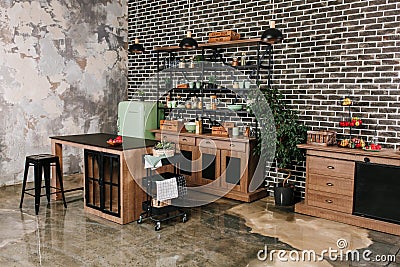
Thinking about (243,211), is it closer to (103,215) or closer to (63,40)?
(103,215)

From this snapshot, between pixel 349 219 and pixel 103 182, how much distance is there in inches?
116

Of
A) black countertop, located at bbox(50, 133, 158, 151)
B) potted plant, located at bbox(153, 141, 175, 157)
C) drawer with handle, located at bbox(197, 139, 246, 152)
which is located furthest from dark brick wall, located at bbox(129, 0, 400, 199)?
black countertop, located at bbox(50, 133, 158, 151)

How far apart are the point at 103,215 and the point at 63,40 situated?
365 centimetres

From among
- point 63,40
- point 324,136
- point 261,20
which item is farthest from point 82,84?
point 324,136

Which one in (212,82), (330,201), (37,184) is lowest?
(330,201)

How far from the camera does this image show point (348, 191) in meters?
4.67

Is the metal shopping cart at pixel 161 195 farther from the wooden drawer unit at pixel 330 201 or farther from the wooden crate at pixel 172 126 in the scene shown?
the wooden crate at pixel 172 126

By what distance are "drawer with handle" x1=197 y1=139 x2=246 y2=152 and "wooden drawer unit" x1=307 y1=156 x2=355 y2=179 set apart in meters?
1.01

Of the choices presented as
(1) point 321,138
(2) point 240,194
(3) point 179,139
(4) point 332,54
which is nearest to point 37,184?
(3) point 179,139

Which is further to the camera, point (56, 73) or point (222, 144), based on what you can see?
point (56, 73)

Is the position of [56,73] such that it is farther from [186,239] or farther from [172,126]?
[186,239]

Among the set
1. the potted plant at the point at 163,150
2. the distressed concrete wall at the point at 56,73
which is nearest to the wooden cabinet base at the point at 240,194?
the potted plant at the point at 163,150

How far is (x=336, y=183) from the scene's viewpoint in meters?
4.77

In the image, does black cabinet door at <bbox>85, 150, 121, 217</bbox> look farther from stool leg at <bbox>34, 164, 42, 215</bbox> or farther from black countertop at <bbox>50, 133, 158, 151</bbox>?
stool leg at <bbox>34, 164, 42, 215</bbox>
